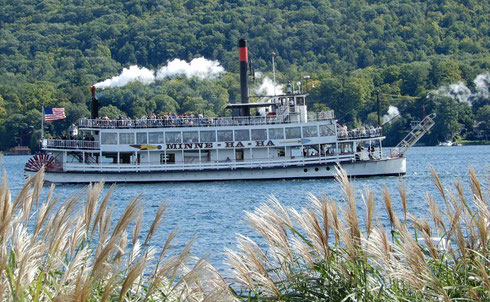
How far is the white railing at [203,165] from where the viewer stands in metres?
46.1

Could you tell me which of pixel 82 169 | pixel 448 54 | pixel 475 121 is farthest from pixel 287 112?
→ pixel 448 54

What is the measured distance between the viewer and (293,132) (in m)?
46.9

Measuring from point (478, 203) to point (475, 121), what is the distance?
108724mm

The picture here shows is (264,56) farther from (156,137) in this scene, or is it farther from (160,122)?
(156,137)

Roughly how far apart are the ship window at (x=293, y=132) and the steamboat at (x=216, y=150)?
52mm

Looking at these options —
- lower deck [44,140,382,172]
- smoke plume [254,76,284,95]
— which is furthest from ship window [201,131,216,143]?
smoke plume [254,76,284,95]

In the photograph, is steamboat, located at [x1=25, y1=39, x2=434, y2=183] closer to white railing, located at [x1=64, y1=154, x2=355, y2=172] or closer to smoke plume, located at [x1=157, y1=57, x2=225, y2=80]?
white railing, located at [x1=64, y1=154, x2=355, y2=172]

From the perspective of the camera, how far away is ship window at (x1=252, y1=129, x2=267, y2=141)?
4697 cm

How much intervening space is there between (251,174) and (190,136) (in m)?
3.93

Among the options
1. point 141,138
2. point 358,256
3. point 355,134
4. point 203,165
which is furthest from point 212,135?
point 358,256

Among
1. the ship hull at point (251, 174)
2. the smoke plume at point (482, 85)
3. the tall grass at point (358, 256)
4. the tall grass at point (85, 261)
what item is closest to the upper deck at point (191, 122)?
the ship hull at point (251, 174)

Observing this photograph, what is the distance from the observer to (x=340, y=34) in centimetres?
17000

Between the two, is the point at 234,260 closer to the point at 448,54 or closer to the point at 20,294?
the point at 20,294

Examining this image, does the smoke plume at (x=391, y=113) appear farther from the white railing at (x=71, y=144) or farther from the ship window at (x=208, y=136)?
the white railing at (x=71, y=144)
